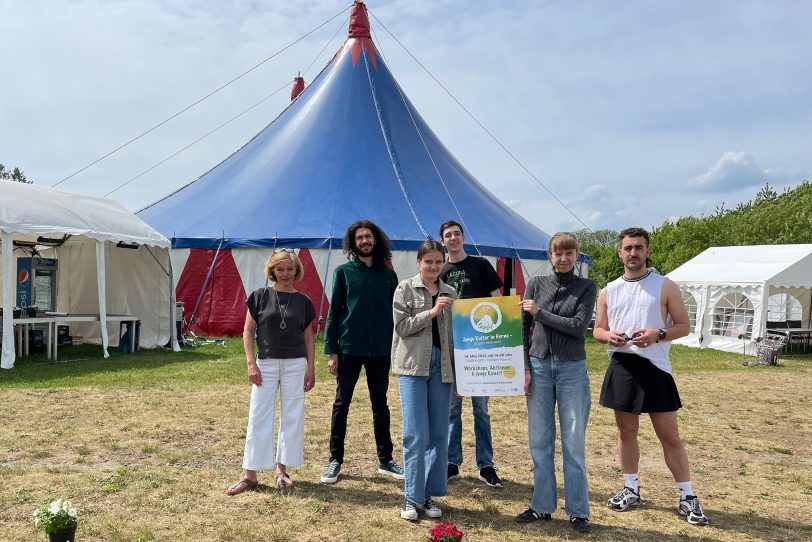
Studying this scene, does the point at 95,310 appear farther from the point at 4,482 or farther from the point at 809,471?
the point at 809,471

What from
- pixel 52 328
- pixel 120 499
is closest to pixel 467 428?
pixel 120 499

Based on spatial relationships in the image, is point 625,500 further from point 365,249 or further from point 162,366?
point 162,366

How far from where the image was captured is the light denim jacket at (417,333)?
3369mm

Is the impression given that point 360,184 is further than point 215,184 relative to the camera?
No

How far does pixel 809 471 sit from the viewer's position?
4.60 meters

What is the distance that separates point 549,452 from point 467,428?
2354mm

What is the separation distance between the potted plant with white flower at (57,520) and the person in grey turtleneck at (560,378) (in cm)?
212

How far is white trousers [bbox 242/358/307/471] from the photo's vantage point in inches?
148

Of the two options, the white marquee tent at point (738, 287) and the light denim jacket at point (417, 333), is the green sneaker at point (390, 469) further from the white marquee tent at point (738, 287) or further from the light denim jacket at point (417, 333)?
the white marquee tent at point (738, 287)

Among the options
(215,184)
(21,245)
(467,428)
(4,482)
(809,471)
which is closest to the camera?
(4,482)

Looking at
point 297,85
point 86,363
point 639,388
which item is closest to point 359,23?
point 297,85

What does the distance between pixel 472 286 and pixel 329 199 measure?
9.46 meters

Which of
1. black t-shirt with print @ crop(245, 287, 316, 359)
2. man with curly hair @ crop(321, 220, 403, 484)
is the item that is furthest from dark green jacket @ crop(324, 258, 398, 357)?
black t-shirt with print @ crop(245, 287, 316, 359)

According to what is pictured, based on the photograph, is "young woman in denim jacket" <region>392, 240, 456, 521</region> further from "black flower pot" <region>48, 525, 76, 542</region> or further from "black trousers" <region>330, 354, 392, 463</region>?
"black flower pot" <region>48, 525, 76, 542</region>
